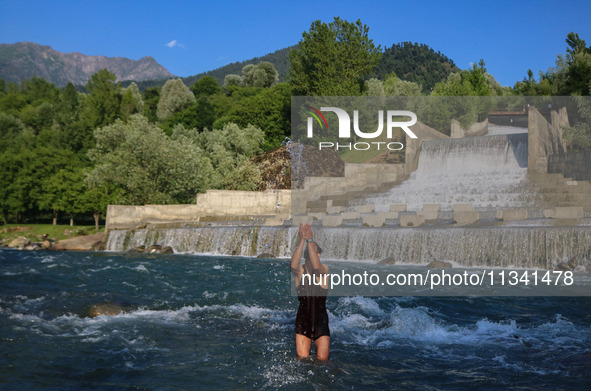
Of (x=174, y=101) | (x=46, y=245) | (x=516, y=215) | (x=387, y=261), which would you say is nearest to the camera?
(x=387, y=261)

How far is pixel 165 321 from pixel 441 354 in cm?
571

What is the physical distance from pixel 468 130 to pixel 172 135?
95.7 feet

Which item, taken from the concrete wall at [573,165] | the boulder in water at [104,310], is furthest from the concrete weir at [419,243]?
the concrete wall at [573,165]

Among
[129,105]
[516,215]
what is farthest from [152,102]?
[516,215]

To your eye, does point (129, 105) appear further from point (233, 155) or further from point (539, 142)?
point (539, 142)

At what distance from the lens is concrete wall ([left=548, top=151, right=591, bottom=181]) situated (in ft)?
99.3

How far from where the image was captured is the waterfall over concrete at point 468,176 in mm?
29922

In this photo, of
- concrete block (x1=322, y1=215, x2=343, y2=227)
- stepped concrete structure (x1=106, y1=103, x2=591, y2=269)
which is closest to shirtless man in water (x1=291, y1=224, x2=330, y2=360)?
stepped concrete structure (x1=106, y1=103, x2=591, y2=269)

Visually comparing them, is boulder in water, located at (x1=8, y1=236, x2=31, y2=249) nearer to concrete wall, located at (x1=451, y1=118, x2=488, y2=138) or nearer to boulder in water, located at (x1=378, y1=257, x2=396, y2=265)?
boulder in water, located at (x1=378, y1=257, x2=396, y2=265)

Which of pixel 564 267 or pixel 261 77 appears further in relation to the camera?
pixel 261 77

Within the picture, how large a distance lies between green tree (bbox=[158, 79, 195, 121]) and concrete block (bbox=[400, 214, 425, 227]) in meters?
65.7

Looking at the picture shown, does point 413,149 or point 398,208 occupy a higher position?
point 413,149

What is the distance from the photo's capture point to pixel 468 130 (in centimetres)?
5334

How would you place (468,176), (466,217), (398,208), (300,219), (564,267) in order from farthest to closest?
(468,176), (300,219), (398,208), (466,217), (564,267)
